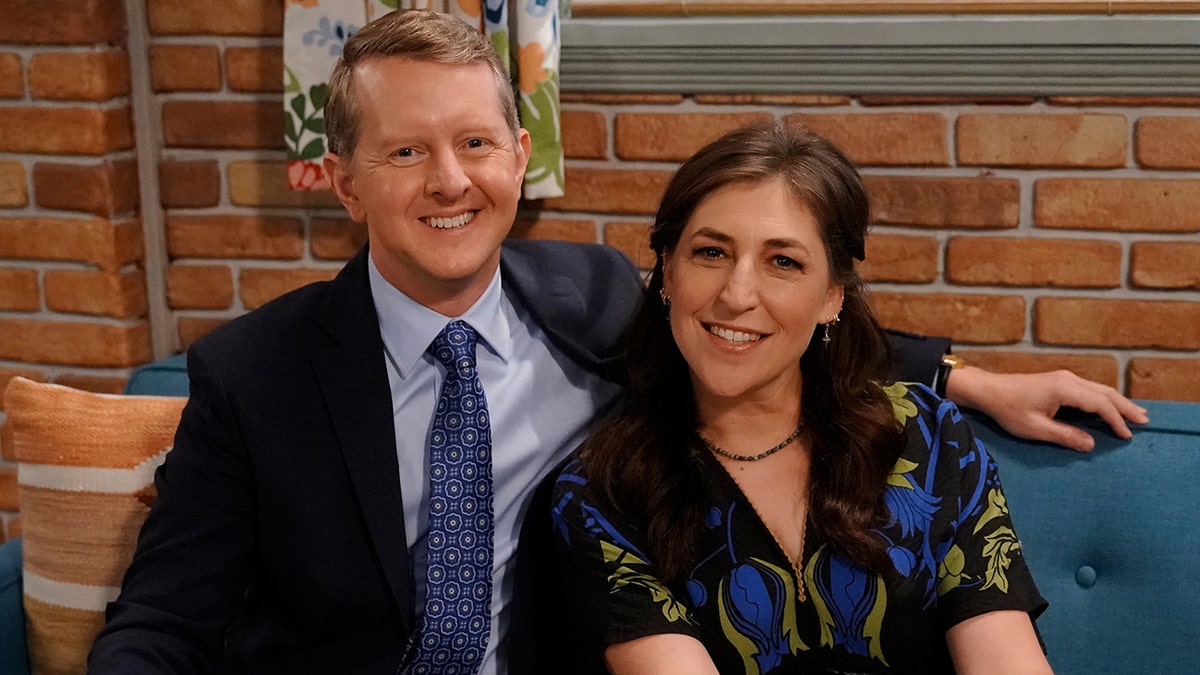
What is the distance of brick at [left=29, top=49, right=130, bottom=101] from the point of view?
2.19 meters

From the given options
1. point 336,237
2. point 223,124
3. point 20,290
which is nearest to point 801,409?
point 336,237

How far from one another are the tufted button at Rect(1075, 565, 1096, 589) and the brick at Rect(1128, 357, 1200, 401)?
482 millimetres

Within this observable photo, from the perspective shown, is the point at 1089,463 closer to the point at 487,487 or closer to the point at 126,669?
the point at 487,487

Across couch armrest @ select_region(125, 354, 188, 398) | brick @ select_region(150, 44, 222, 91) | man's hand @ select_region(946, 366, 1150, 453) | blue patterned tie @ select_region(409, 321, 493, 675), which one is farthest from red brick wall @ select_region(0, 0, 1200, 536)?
blue patterned tie @ select_region(409, 321, 493, 675)

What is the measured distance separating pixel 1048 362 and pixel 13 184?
185 centimetres

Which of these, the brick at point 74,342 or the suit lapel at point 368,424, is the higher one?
the suit lapel at point 368,424

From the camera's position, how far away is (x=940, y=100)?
2.03 m

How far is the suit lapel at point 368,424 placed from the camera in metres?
1.53

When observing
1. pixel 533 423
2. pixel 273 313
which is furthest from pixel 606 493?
pixel 273 313

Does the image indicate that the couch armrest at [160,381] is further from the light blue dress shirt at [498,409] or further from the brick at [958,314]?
the brick at [958,314]

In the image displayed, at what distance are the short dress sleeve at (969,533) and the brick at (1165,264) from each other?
64 cm

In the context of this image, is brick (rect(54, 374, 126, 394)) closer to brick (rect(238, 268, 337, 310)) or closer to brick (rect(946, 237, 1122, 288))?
brick (rect(238, 268, 337, 310))

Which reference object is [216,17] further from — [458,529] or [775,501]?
[775,501]

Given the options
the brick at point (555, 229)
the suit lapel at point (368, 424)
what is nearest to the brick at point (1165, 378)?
the brick at point (555, 229)
